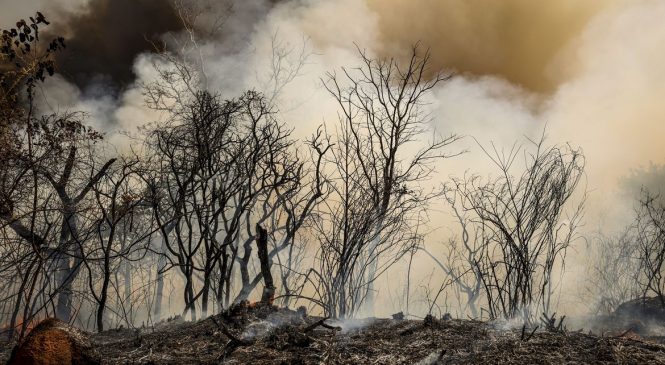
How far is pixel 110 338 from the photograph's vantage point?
5.04 metres

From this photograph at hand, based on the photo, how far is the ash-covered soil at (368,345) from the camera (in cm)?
335

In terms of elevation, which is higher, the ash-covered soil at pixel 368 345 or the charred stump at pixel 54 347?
the charred stump at pixel 54 347

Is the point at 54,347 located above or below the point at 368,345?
above

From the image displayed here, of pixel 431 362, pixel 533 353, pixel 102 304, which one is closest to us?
pixel 431 362

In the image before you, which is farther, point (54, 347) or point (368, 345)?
point (368, 345)

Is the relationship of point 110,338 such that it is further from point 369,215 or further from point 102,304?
point 369,215

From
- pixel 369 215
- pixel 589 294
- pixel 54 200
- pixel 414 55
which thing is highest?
pixel 414 55

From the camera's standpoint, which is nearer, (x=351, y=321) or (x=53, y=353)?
(x=53, y=353)

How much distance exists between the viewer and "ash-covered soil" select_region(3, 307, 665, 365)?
3.35 m

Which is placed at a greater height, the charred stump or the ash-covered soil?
the charred stump

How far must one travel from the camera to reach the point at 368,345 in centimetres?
376

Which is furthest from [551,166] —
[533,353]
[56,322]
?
[56,322]

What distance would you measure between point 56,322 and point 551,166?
582cm

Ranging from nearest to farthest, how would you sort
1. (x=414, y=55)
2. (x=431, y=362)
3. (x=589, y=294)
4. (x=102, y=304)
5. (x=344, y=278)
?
(x=431, y=362) < (x=102, y=304) < (x=344, y=278) < (x=414, y=55) < (x=589, y=294)
